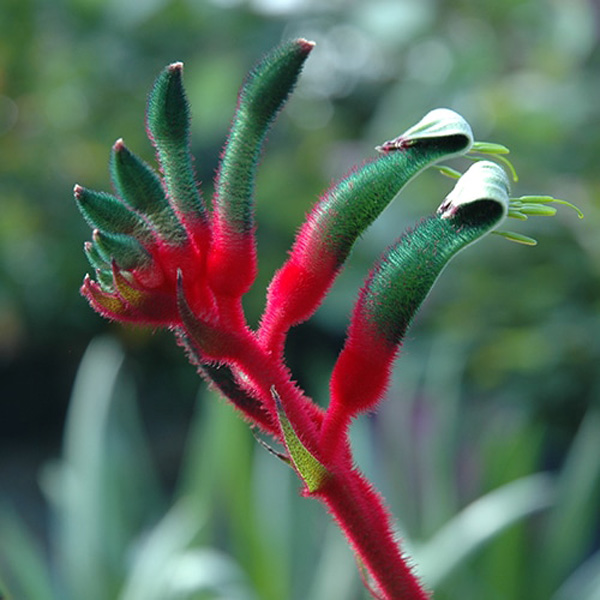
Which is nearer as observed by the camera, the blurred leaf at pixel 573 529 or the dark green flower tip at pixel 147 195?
the dark green flower tip at pixel 147 195

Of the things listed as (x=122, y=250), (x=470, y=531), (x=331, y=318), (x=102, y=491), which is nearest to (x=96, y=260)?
(x=122, y=250)

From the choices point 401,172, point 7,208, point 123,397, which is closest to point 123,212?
point 401,172

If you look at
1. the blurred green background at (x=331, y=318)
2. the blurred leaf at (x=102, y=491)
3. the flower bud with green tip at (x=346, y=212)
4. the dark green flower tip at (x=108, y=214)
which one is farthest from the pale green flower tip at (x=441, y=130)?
the blurred leaf at (x=102, y=491)

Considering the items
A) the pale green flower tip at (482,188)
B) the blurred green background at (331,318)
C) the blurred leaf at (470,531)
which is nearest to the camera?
the pale green flower tip at (482,188)

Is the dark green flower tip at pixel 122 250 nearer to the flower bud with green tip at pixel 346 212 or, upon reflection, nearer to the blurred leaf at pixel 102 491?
the flower bud with green tip at pixel 346 212

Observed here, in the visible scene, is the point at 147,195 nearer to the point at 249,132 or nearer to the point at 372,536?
the point at 249,132

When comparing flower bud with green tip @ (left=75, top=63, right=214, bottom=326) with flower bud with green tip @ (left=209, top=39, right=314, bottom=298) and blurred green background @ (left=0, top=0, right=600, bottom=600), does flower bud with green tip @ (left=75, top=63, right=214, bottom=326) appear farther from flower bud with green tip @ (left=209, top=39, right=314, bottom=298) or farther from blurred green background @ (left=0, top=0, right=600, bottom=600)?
blurred green background @ (left=0, top=0, right=600, bottom=600)

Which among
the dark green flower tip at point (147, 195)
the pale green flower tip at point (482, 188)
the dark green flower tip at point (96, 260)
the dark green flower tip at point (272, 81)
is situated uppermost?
the dark green flower tip at point (272, 81)
